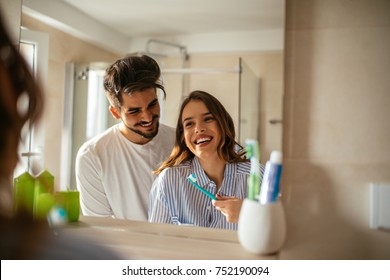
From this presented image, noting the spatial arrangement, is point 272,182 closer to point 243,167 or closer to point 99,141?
point 243,167

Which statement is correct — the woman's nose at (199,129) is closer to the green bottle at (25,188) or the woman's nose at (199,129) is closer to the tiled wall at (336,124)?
the tiled wall at (336,124)

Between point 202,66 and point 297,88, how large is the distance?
256 millimetres

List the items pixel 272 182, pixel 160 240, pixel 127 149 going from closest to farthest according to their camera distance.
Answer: pixel 272 182 → pixel 160 240 → pixel 127 149

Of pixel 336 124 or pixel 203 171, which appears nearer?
pixel 336 124

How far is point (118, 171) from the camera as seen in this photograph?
957 mm

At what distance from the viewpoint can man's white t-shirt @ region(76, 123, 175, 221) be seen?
93cm

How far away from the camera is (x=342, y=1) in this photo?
2.45 feet

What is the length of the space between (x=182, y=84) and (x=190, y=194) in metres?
0.28

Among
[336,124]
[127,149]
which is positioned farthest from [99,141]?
[336,124]

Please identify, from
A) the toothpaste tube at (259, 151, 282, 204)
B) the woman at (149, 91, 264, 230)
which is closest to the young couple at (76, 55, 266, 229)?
the woman at (149, 91, 264, 230)

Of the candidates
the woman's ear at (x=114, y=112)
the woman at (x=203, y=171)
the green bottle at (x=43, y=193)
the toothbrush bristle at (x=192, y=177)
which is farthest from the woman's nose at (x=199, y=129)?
the green bottle at (x=43, y=193)

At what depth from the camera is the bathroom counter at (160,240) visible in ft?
2.52

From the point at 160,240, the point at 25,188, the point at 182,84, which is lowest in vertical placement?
the point at 160,240
